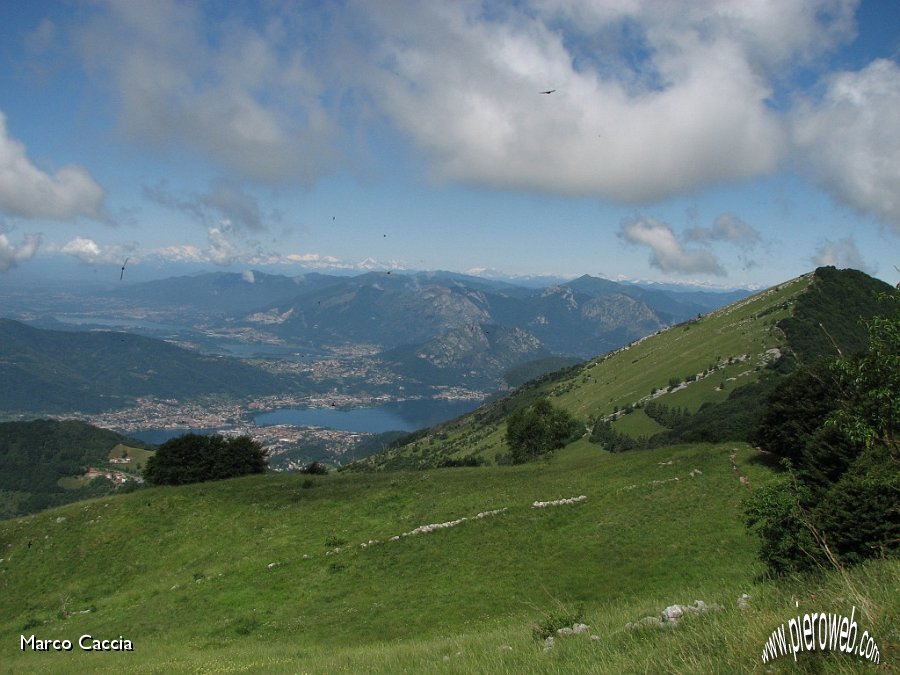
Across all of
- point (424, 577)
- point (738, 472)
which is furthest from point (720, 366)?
point (424, 577)

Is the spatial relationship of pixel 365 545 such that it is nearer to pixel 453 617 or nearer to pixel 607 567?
pixel 453 617

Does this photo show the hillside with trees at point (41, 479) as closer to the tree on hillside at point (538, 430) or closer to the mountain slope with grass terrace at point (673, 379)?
the mountain slope with grass terrace at point (673, 379)

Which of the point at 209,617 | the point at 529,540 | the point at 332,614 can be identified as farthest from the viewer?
the point at 529,540

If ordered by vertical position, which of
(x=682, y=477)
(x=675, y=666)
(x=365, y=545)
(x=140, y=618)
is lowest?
(x=140, y=618)

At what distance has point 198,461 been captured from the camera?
53000mm

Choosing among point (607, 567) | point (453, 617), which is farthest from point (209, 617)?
point (607, 567)

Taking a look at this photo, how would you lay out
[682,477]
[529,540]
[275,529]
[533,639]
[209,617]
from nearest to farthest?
1. [533,639]
2. [209,617]
3. [529,540]
4. [682,477]
5. [275,529]

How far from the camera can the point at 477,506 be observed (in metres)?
32.8

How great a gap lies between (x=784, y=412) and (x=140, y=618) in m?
39.3

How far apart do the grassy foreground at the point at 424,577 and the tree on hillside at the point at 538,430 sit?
83.6 feet

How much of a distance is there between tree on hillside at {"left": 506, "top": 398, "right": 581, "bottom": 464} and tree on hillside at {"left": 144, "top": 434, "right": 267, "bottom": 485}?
34.8 m

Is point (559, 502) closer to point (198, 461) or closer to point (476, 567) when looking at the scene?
point (476, 567)

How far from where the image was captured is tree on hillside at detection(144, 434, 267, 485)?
171 feet

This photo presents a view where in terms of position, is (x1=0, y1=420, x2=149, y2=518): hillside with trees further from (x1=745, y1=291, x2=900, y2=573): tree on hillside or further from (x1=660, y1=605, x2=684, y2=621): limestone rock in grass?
(x1=660, y1=605, x2=684, y2=621): limestone rock in grass
